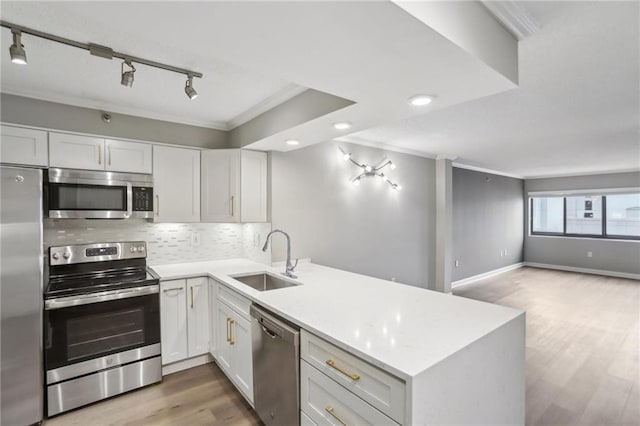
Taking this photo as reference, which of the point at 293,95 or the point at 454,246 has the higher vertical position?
the point at 293,95

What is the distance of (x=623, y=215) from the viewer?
698cm

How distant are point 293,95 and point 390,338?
6.12 feet

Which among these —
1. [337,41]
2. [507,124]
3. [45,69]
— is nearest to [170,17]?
[337,41]

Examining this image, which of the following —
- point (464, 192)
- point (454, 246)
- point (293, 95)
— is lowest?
point (454, 246)

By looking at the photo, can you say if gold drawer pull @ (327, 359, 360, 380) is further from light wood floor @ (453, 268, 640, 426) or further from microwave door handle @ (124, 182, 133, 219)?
microwave door handle @ (124, 182, 133, 219)

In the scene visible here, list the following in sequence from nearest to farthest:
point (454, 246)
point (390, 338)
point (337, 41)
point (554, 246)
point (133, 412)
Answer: point (337, 41)
point (390, 338)
point (133, 412)
point (454, 246)
point (554, 246)

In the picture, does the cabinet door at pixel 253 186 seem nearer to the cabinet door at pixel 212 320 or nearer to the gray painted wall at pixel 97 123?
the gray painted wall at pixel 97 123

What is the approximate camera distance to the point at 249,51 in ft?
4.03

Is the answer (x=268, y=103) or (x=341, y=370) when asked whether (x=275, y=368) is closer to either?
(x=341, y=370)

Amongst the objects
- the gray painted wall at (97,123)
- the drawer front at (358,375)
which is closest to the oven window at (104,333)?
the gray painted wall at (97,123)

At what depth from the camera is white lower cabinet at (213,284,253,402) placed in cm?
217

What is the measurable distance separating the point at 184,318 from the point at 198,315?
0.40ft

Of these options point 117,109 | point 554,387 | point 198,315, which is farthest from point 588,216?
point 117,109

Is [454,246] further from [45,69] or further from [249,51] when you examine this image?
[45,69]
